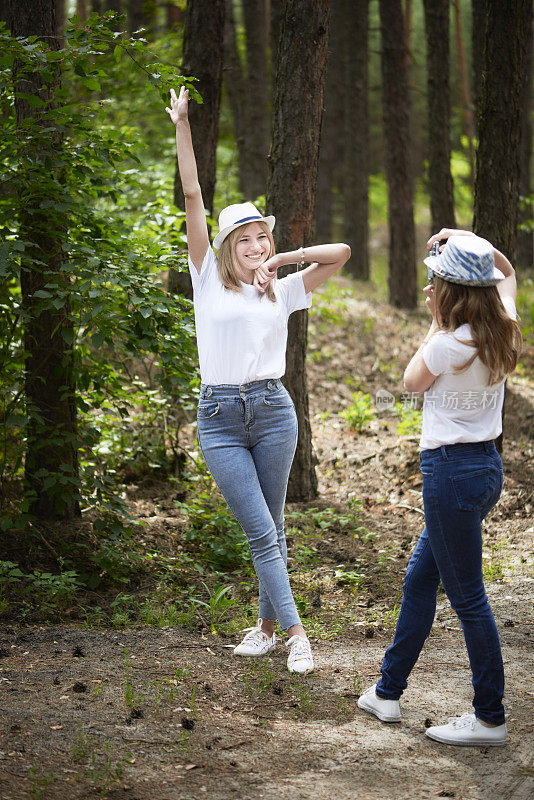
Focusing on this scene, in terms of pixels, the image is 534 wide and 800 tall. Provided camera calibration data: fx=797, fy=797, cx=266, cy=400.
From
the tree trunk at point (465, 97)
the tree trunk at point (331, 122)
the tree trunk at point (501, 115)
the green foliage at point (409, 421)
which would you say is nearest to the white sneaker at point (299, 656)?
the tree trunk at point (501, 115)

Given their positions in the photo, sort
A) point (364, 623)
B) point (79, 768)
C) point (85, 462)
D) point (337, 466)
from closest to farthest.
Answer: point (79, 768) < point (364, 623) < point (85, 462) < point (337, 466)

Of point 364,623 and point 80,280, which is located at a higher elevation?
point 80,280

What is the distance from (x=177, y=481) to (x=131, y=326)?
224 cm

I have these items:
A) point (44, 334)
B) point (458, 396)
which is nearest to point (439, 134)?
point (44, 334)

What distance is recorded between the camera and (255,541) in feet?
13.6

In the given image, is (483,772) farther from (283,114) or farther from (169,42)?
(169,42)

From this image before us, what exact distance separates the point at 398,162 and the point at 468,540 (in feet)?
44.7

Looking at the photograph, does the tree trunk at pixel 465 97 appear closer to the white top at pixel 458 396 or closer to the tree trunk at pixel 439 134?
the tree trunk at pixel 439 134

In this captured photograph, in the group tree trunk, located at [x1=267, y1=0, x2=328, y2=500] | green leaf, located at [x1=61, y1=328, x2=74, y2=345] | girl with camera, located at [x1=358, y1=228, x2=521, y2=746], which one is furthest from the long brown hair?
tree trunk, located at [x1=267, y1=0, x2=328, y2=500]

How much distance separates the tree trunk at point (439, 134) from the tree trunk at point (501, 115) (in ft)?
24.9

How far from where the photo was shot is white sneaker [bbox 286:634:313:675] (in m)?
4.15

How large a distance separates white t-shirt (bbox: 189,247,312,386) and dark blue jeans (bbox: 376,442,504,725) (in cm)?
102

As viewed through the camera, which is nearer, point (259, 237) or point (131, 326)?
point (259, 237)

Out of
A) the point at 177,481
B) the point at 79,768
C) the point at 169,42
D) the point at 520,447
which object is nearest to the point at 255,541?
the point at 79,768
